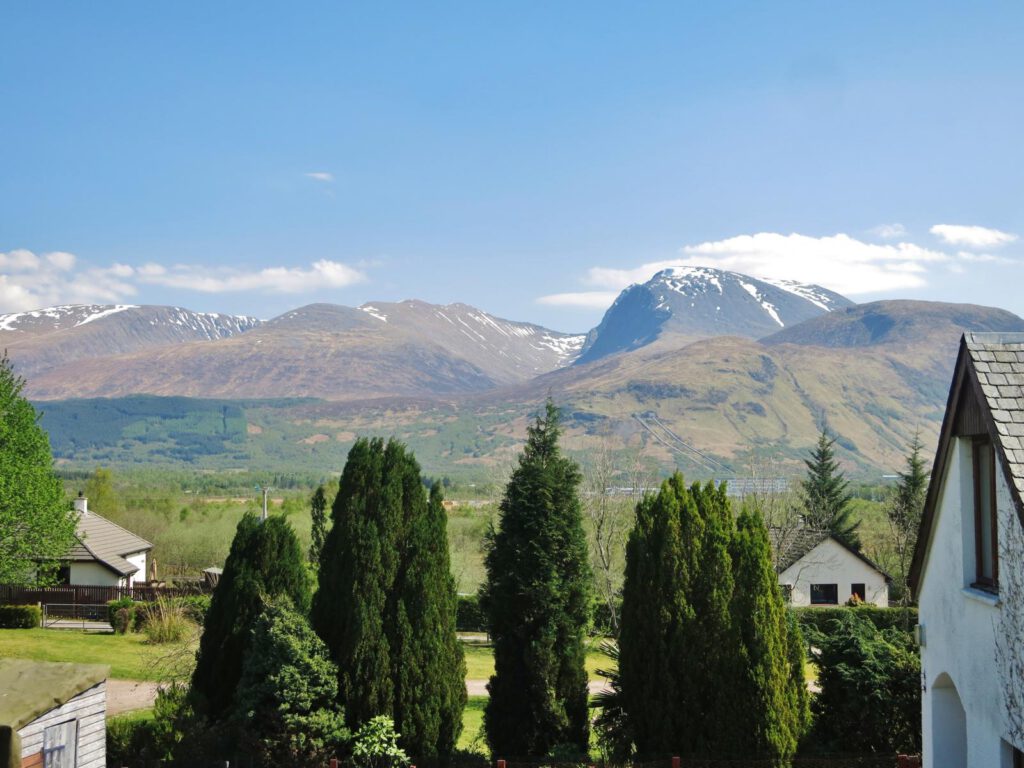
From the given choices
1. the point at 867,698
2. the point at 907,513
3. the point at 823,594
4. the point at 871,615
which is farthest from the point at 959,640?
the point at 823,594

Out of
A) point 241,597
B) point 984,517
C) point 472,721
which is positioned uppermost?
point 984,517

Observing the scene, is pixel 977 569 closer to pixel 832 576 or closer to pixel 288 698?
pixel 288 698

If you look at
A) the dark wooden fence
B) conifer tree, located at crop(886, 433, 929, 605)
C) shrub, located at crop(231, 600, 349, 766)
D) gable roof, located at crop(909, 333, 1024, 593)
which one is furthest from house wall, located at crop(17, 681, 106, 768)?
conifer tree, located at crop(886, 433, 929, 605)

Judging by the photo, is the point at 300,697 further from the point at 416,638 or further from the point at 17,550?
the point at 17,550

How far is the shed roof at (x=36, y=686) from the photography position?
10.4 metres

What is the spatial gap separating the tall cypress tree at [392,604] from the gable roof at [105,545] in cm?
3528

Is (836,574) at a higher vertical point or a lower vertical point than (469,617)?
higher

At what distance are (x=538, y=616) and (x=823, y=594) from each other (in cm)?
4115

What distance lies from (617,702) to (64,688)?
8185 mm

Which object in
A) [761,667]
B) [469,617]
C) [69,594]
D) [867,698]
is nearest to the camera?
[761,667]

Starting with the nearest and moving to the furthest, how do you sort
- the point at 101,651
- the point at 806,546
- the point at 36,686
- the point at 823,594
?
the point at 36,686 → the point at 101,651 → the point at 806,546 → the point at 823,594

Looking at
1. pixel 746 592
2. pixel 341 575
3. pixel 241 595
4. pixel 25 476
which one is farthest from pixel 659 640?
→ pixel 25 476

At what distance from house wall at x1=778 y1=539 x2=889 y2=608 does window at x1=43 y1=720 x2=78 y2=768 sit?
4477cm

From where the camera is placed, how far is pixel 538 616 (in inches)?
613
